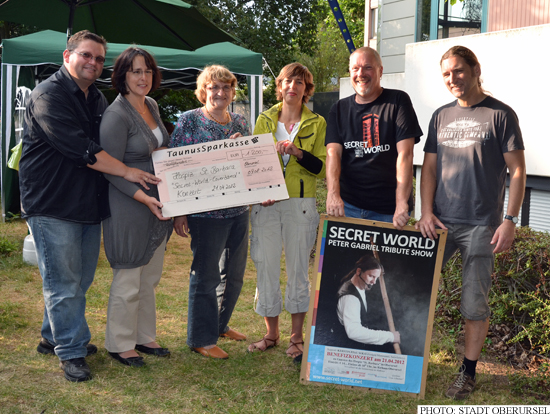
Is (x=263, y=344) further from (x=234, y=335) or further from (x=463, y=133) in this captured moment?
(x=463, y=133)

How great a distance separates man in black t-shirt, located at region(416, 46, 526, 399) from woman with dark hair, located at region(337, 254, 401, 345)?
41 centimetres

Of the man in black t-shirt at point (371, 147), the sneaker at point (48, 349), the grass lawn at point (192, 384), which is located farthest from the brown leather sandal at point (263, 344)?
the man in black t-shirt at point (371, 147)

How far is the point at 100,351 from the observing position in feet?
13.3

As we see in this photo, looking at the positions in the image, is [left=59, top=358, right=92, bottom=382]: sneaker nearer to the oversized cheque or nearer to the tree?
the oversized cheque

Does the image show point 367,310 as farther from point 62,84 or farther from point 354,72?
point 62,84

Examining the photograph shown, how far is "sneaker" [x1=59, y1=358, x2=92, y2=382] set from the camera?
11.6ft

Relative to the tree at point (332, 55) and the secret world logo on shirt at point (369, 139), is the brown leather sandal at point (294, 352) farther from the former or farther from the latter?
the tree at point (332, 55)

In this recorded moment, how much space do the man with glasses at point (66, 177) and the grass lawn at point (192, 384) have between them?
0.88 ft

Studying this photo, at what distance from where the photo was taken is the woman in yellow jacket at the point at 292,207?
3.86m

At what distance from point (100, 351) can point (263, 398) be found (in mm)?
1433

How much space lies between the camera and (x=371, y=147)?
3465mm

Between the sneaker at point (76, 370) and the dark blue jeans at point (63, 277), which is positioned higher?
the dark blue jeans at point (63, 277)

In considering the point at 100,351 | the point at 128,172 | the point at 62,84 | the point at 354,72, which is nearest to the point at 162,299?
the point at 100,351

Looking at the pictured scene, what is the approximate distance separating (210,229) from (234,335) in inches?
44.7
